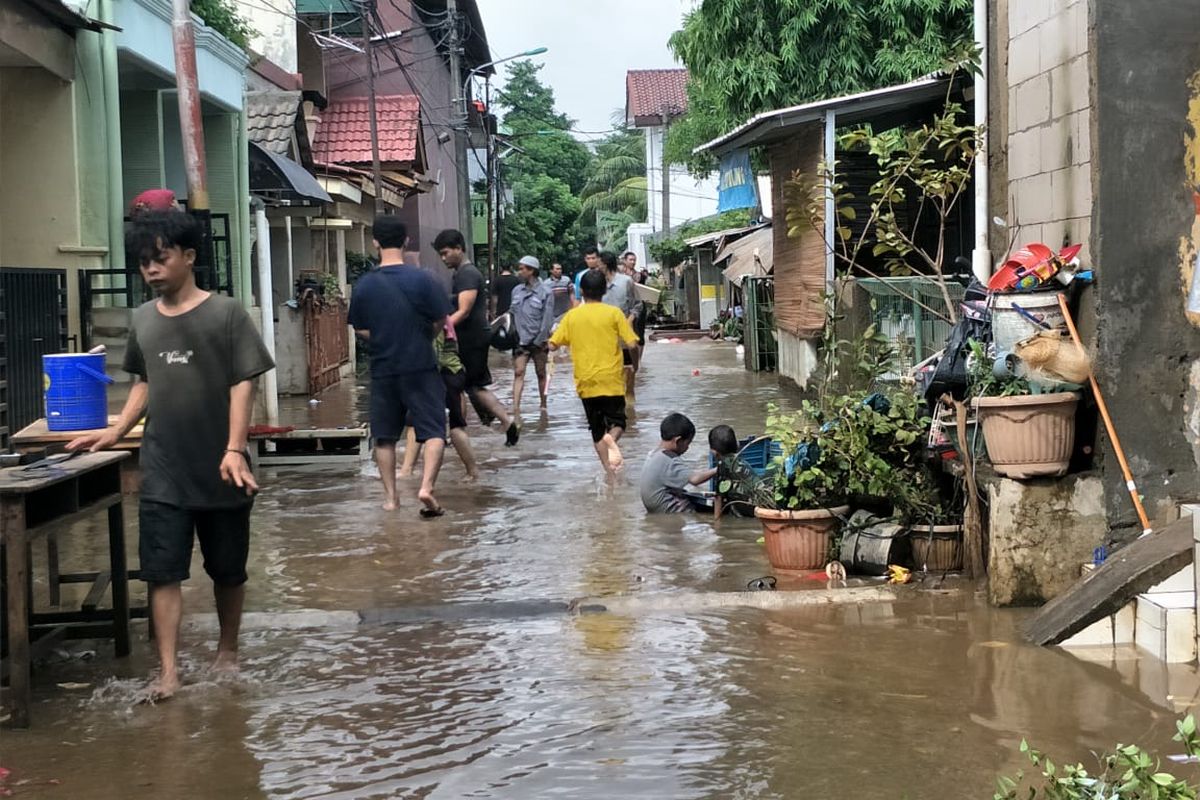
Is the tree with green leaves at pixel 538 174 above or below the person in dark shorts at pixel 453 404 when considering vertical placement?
above

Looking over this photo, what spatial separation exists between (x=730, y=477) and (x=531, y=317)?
24.4 ft

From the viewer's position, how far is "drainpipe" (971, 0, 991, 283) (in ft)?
27.5

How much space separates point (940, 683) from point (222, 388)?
3.09m

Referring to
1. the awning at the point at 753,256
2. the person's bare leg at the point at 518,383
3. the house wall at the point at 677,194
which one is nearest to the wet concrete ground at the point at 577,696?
the person's bare leg at the point at 518,383

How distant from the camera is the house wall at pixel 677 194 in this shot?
6166cm

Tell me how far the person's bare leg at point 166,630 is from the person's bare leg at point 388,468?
159 inches

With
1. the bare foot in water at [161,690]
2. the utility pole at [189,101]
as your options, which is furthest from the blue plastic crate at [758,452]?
the utility pole at [189,101]

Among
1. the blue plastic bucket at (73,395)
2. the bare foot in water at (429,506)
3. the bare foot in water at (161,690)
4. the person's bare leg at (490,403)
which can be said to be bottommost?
the bare foot in water at (161,690)

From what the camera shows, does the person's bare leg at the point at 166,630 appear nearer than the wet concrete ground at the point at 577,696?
No

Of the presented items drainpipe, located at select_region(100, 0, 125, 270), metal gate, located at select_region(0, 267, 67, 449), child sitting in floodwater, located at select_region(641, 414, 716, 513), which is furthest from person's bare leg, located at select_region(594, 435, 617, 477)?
drainpipe, located at select_region(100, 0, 125, 270)

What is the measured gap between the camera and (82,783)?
4754 millimetres

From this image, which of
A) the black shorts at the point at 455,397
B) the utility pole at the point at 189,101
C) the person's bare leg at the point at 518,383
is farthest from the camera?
the person's bare leg at the point at 518,383

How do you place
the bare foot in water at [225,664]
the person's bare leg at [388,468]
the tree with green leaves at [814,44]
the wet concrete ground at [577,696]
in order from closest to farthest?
the wet concrete ground at [577,696] < the bare foot in water at [225,664] < the person's bare leg at [388,468] < the tree with green leaves at [814,44]

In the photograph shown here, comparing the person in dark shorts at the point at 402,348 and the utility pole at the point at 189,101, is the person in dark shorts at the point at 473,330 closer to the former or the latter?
the utility pole at the point at 189,101
